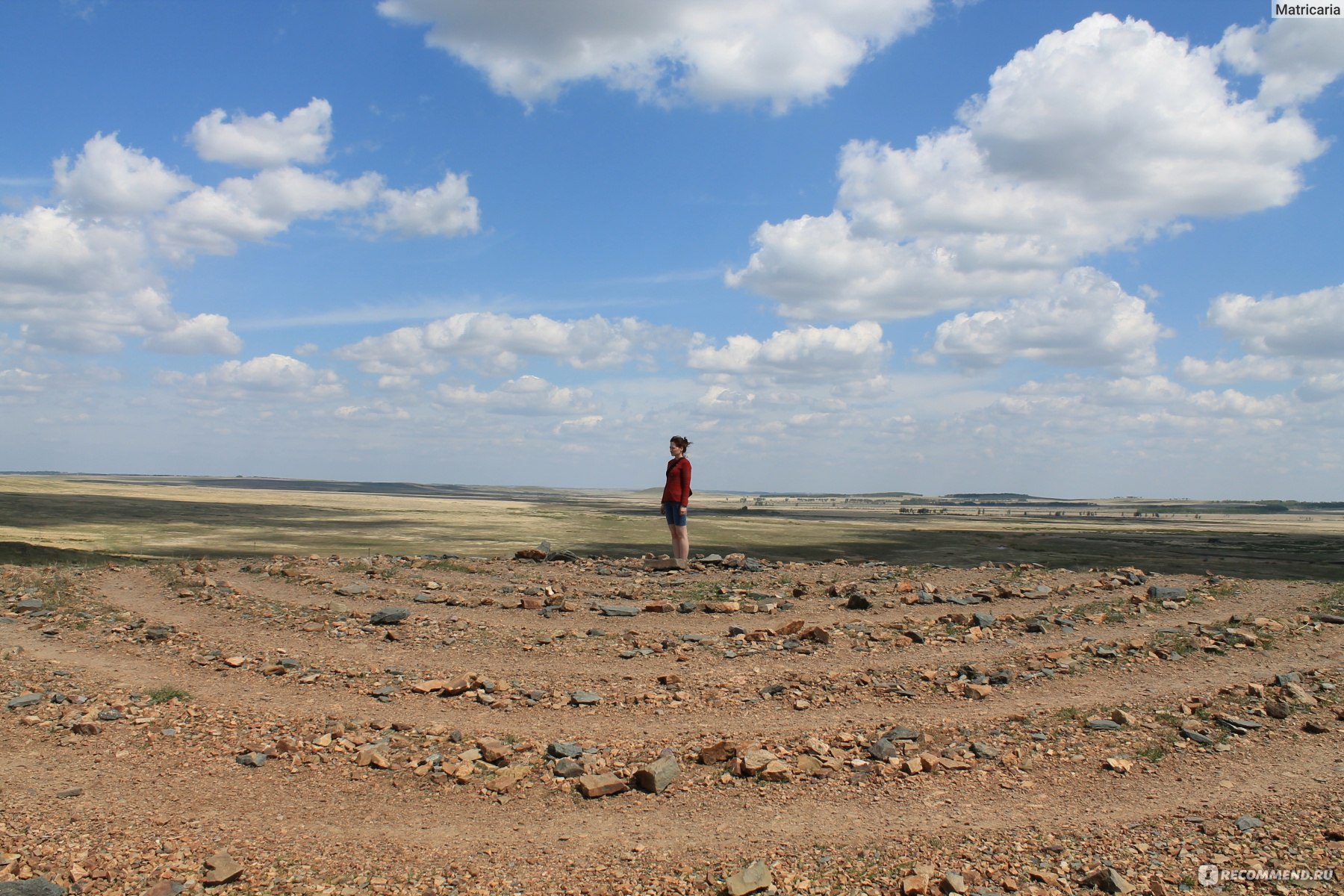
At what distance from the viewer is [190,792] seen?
278 inches

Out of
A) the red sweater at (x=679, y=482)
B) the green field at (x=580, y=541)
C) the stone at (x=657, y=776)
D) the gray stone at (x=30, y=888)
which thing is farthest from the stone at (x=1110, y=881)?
the green field at (x=580, y=541)

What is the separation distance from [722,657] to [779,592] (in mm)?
5202

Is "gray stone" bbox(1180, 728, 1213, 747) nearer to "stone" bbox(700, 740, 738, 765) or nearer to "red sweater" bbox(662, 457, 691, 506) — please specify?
"stone" bbox(700, 740, 738, 765)

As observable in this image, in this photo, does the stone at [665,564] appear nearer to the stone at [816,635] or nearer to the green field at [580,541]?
the green field at [580,541]

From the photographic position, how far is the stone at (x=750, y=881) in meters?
5.47

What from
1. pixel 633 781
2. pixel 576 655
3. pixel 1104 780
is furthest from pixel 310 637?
pixel 1104 780

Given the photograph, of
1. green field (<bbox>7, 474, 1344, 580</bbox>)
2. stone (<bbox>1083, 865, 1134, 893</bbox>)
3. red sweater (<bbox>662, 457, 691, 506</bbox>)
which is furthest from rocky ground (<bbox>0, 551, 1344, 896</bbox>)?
green field (<bbox>7, 474, 1344, 580</bbox>)

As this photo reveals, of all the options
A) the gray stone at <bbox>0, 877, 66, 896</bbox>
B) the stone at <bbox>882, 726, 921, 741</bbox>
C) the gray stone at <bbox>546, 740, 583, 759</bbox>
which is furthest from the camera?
the stone at <bbox>882, 726, 921, 741</bbox>

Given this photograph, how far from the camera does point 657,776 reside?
7152 mm

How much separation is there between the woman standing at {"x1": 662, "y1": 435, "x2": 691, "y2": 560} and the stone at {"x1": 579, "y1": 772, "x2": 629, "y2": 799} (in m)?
11.7

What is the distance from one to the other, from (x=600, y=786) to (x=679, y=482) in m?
12.1

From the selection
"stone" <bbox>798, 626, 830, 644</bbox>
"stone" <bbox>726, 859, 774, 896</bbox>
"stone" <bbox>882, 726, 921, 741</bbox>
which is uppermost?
"stone" <bbox>798, 626, 830, 644</bbox>

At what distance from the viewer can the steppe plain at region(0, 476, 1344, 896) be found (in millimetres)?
5922

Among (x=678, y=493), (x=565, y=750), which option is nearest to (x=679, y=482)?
(x=678, y=493)
